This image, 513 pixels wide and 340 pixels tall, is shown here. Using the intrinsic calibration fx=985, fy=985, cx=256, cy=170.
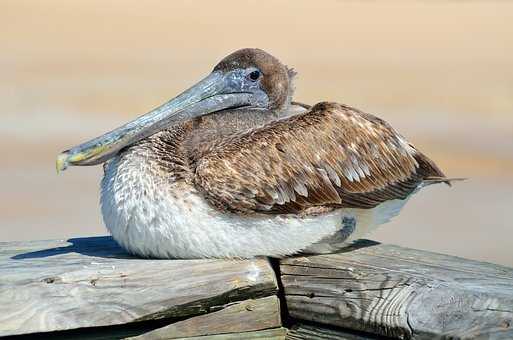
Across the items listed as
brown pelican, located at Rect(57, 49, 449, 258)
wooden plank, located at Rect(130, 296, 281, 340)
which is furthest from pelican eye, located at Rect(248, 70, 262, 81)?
wooden plank, located at Rect(130, 296, 281, 340)

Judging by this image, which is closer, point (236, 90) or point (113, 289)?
point (113, 289)

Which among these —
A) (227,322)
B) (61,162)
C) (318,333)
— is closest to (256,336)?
(227,322)

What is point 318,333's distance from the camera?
433cm

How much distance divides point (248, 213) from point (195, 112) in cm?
82

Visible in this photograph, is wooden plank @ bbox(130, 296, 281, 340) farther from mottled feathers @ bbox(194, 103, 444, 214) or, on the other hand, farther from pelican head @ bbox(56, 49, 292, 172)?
pelican head @ bbox(56, 49, 292, 172)

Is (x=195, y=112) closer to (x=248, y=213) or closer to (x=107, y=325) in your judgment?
(x=248, y=213)

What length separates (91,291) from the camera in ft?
13.1

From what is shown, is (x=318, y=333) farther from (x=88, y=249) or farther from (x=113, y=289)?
(x=88, y=249)

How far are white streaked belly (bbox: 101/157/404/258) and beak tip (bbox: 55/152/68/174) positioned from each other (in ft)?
0.87

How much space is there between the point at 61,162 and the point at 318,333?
1431 mm

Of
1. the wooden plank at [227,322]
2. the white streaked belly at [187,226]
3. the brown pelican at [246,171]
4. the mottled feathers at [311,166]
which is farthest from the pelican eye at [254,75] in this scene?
the wooden plank at [227,322]

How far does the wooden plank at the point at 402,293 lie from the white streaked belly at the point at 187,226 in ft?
0.44

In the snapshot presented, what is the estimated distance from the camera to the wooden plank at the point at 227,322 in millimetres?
4184

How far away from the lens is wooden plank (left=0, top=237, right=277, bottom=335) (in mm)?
3910
